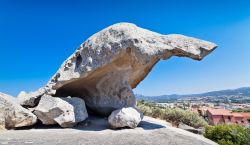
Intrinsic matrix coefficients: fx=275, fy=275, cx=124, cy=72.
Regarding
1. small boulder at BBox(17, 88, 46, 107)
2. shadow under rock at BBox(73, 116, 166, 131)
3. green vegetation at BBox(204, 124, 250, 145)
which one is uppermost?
small boulder at BBox(17, 88, 46, 107)

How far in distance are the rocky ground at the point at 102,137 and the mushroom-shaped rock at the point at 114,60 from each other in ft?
7.80

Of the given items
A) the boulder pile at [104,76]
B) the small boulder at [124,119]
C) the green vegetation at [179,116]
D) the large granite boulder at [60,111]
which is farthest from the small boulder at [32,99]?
the green vegetation at [179,116]

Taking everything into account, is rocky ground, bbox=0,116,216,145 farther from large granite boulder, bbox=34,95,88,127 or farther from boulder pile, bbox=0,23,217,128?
boulder pile, bbox=0,23,217,128

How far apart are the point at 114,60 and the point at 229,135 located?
6243 millimetres

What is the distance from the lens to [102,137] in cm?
977

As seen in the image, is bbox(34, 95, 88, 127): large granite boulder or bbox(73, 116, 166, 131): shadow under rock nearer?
bbox(73, 116, 166, 131): shadow under rock

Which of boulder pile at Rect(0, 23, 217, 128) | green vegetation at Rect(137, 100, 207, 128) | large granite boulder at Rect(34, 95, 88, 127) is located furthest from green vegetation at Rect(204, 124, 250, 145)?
green vegetation at Rect(137, 100, 207, 128)

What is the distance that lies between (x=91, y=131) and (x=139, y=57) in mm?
3654

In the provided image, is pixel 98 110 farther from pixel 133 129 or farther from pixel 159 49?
pixel 159 49

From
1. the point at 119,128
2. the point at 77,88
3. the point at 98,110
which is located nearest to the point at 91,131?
the point at 119,128

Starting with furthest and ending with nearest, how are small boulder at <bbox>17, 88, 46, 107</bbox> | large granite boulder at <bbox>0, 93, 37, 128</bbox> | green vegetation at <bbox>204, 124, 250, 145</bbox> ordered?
small boulder at <bbox>17, 88, 46, 107</bbox>
large granite boulder at <bbox>0, 93, 37, 128</bbox>
green vegetation at <bbox>204, 124, 250, 145</bbox>

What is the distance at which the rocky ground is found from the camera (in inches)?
361

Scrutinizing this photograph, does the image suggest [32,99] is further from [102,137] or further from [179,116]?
[179,116]

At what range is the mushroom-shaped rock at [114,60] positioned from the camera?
11.6 metres
